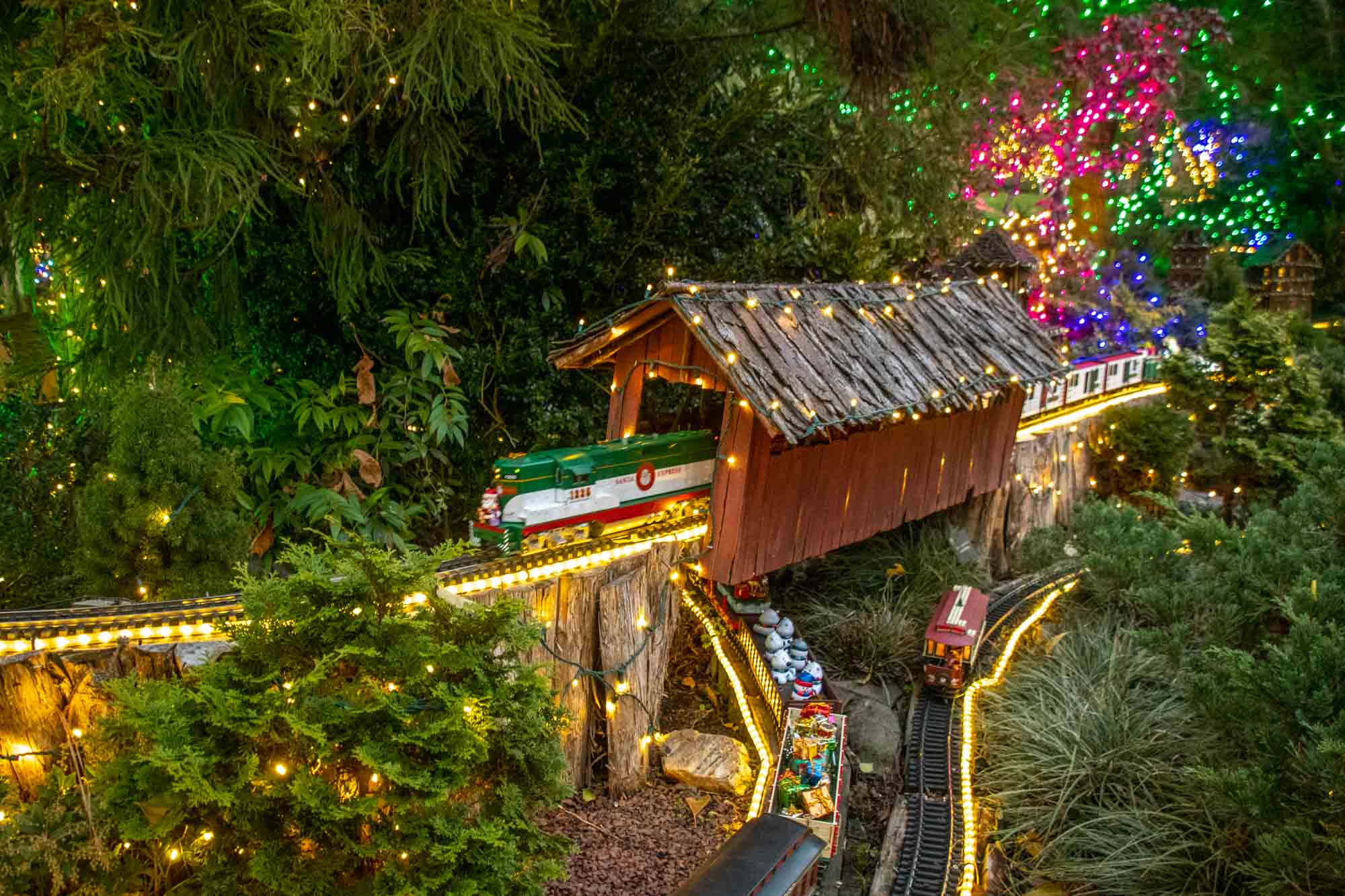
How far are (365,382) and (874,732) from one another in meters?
5.70

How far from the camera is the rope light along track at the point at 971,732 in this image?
6816mm

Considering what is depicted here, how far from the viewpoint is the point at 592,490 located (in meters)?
7.06

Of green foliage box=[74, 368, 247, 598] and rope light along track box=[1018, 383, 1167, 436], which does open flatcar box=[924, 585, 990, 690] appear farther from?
green foliage box=[74, 368, 247, 598]

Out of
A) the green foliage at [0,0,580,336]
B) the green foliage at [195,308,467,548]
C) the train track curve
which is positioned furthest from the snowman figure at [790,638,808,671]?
the green foliage at [0,0,580,336]

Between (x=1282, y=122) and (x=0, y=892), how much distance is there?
87.0ft

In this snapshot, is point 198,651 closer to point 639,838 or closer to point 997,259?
point 639,838

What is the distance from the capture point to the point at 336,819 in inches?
156

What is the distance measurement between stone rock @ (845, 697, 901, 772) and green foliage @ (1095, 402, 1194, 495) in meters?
7.45

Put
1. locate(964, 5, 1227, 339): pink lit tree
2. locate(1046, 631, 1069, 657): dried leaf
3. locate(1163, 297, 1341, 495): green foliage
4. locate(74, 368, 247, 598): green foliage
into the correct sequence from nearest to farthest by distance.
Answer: locate(74, 368, 247, 598): green foliage → locate(1046, 631, 1069, 657): dried leaf → locate(1163, 297, 1341, 495): green foliage → locate(964, 5, 1227, 339): pink lit tree

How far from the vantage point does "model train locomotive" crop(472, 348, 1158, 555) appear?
6.63m

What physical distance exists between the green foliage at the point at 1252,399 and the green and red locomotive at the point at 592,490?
9509 millimetres

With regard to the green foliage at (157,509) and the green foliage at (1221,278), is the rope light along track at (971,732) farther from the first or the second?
the green foliage at (1221,278)

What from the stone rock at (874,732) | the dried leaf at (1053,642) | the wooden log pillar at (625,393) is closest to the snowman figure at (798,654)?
the stone rock at (874,732)

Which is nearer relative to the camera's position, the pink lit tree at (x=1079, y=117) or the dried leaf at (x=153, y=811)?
the dried leaf at (x=153, y=811)
